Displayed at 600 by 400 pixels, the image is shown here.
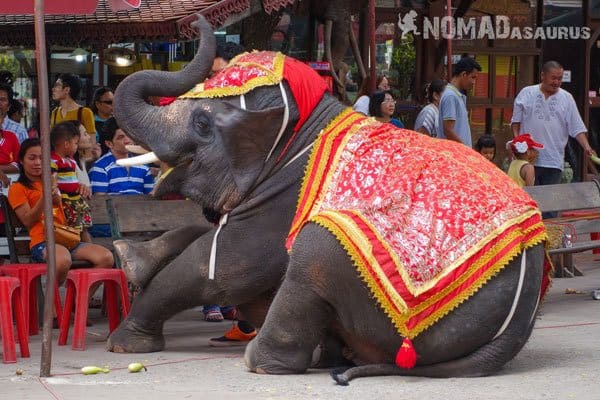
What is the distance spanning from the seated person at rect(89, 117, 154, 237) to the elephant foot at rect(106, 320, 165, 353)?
1.82 metres

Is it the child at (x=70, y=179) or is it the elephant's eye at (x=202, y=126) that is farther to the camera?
the child at (x=70, y=179)

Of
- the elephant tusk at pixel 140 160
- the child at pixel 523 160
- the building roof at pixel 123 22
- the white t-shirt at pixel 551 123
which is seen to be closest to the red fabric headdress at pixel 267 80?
the elephant tusk at pixel 140 160

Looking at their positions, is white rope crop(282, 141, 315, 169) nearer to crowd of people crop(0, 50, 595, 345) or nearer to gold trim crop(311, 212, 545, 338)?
gold trim crop(311, 212, 545, 338)

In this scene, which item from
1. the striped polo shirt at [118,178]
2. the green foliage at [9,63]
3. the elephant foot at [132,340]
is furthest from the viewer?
the green foliage at [9,63]

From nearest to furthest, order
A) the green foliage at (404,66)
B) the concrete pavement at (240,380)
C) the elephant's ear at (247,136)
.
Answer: the concrete pavement at (240,380) < the elephant's ear at (247,136) < the green foliage at (404,66)

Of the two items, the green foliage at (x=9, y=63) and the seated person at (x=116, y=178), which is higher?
the green foliage at (x=9, y=63)

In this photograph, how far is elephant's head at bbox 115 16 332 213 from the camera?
24.3ft

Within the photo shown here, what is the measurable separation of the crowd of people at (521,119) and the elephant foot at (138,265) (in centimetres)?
415

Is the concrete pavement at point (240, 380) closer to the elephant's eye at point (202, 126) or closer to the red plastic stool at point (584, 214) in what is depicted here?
the elephant's eye at point (202, 126)

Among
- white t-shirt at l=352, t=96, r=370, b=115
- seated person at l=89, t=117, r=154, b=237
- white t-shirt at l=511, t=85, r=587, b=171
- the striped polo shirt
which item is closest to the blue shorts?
seated person at l=89, t=117, r=154, b=237

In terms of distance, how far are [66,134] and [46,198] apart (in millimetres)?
2347

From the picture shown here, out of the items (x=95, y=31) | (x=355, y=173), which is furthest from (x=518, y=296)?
(x=95, y=31)

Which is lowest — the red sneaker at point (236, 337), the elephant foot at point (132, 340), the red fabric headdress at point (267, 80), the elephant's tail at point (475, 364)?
the red sneaker at point (236, 337)

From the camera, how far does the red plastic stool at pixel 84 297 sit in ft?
26.4
